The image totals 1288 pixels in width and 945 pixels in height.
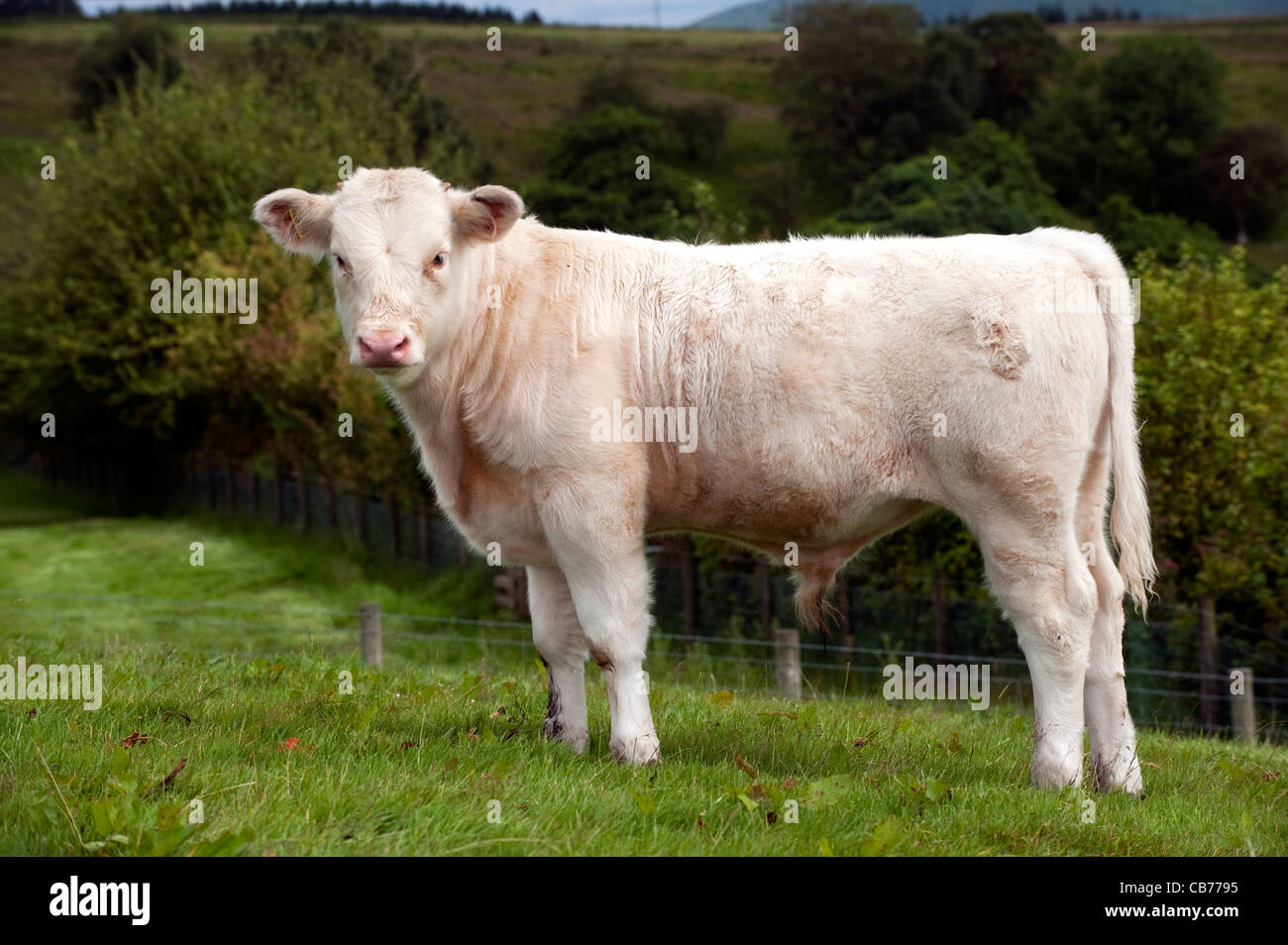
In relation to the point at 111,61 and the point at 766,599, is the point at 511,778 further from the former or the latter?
the point at 111,61

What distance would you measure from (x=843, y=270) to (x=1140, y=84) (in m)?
64.3

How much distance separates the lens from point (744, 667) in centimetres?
1577

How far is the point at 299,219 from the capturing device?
21.6 ft

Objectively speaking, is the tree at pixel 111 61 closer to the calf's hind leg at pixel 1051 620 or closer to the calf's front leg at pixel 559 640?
the calf's front leg at pixel 559 640

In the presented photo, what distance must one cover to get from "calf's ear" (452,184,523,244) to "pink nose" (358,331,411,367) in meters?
0.84

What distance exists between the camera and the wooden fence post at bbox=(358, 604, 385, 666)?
12414mm

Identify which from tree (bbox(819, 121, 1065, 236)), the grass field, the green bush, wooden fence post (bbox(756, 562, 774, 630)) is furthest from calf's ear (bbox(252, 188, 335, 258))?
tree (bbox(819, 121, 1065, 236))

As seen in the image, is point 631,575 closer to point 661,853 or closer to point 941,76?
point 661,853

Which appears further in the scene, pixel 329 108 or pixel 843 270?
pixel 329 108

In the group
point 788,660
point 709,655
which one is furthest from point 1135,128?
point 788,660

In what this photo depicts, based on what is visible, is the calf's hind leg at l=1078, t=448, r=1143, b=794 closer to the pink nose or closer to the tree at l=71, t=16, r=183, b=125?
the pink nose

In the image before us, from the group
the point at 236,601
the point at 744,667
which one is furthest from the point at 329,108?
the point at 744,667

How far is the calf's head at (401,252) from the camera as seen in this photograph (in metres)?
5.96

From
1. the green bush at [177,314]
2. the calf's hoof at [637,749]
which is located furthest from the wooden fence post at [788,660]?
the green bush at [177,314]
